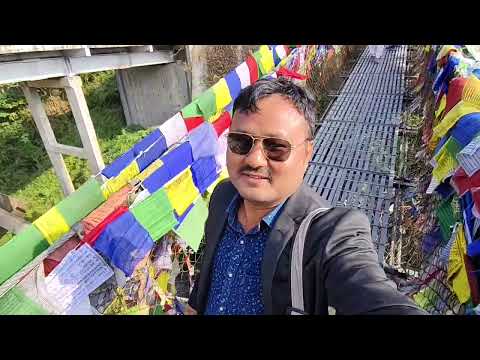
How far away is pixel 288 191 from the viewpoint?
54.9 inches

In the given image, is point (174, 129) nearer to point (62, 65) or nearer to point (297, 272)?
point (297, 272)

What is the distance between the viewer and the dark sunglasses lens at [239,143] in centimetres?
139

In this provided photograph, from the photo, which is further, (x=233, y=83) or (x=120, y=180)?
Result: (x=233, y=83)

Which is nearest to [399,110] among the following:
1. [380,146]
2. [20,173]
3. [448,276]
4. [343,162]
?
[380,146]

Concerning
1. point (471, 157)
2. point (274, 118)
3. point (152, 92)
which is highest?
point (274, 118)

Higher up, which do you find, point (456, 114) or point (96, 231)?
point (456, 114)

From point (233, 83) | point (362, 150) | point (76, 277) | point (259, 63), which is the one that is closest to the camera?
point (76, 277)

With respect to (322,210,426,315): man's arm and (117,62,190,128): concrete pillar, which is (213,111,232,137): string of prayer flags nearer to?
(322,210,426,315): man's arm

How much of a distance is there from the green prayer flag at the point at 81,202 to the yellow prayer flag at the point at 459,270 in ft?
8.76

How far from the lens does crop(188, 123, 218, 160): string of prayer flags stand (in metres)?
3.07

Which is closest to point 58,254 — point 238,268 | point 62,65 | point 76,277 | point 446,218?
point 76,277

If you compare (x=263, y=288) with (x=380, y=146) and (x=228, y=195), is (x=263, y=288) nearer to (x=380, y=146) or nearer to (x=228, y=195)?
(x=228, y=195)

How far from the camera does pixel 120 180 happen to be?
271cm

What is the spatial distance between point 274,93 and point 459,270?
190 cm
